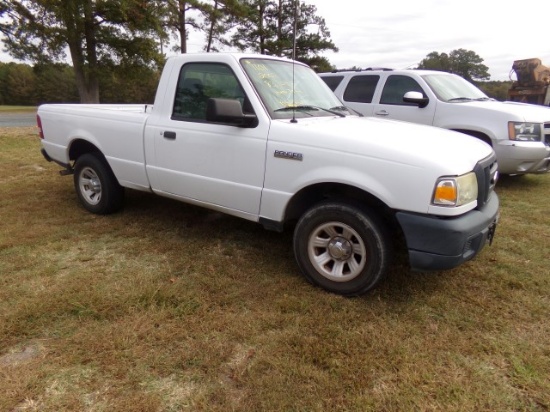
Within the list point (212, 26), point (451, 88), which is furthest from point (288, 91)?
point (212, 26)

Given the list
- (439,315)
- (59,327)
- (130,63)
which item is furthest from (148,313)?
(130,63)

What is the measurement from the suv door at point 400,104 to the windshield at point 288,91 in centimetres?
308

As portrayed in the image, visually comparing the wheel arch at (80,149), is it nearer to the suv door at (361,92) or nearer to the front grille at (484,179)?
the front grille at (484,179)

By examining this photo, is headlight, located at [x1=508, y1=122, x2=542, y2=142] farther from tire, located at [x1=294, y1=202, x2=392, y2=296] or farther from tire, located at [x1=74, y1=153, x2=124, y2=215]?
tire, located at [x1=74, y1=153, x2=124, y2=215]

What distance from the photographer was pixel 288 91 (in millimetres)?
3568

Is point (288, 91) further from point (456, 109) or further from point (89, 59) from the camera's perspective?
point (89, 59)

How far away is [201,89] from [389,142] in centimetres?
187

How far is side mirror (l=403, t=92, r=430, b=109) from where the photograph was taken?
237 inches

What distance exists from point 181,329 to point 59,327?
812 mm

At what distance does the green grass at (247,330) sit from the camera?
2.08 meters

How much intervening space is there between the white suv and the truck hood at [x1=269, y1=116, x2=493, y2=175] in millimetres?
3169

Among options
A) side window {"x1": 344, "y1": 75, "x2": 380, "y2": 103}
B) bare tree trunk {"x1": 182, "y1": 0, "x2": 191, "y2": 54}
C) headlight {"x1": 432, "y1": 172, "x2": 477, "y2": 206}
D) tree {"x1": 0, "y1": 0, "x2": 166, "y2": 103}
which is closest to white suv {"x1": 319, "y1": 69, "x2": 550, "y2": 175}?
side window {"x1": 344, "y1": 75, "x2": 380, "y2": 103}

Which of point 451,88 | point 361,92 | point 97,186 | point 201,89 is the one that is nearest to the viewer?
point 201,89

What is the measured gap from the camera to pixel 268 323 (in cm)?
267
